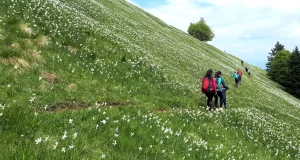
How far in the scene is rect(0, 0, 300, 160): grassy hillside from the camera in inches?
242

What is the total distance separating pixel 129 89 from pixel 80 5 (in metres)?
19.5

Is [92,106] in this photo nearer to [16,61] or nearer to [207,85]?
[16,61]

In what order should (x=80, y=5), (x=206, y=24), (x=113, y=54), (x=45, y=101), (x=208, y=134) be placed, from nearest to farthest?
1. (x=45, y=101)
2. (x=208, y=134)
3. (x=113, y=54)
4. (x=80, y=5)
5. (x=206, y=24)

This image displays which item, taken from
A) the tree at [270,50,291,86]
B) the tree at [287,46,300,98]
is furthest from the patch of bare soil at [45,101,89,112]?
the tree at [270,50,291,86]

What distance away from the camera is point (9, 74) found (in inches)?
404

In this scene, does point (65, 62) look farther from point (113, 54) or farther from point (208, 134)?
point (208, 134)

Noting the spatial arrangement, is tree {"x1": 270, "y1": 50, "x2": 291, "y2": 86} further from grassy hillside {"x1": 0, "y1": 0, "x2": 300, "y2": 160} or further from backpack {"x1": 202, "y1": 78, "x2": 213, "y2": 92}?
backpack {"x1": 202, "y1": 78, "x2": 213, "y2": 92}

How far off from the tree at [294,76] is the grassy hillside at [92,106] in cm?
6044

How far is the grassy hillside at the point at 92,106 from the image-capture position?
614 cm

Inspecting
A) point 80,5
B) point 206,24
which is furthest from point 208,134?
point 206,24

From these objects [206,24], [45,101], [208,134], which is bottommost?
[45,101]

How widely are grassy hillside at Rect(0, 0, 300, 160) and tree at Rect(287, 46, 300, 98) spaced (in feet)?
198

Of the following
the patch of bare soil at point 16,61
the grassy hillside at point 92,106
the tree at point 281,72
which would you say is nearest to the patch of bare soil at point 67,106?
the grassy hillside at point 92,106

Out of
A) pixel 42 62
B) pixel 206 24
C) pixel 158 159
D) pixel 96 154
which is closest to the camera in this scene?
pixel 96 154
